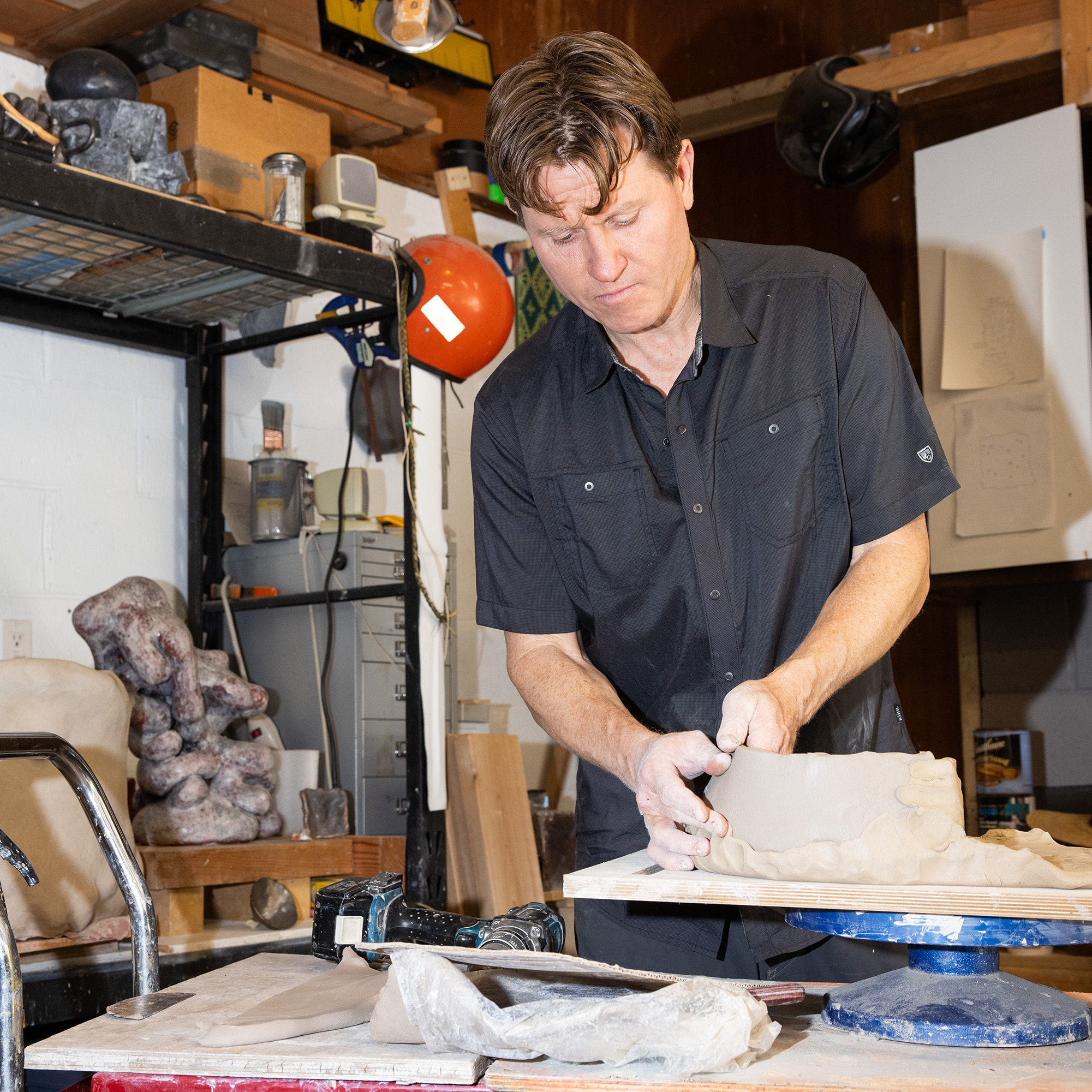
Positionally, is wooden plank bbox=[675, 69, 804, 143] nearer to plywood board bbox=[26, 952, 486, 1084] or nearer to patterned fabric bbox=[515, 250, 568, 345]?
patterned fabric bbox=[515, 250, 568, 345]

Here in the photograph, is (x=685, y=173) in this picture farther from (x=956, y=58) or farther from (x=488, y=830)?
(x=956, y=58)

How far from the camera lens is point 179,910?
→ 2.54 meters

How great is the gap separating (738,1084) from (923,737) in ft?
12.0

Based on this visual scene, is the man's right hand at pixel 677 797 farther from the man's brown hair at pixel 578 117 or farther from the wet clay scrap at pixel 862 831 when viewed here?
the man's brown hair at pixel 578 117

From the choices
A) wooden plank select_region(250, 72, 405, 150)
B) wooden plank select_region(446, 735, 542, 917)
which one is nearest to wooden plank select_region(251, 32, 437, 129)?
wooden plank select_region(250, 72, 405, 150)

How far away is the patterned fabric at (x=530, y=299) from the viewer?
4359mm

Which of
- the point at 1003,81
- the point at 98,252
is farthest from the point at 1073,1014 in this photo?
the point at 1003,81

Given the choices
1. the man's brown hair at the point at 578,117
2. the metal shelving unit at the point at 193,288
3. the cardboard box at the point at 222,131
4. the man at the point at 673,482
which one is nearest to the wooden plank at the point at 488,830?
the metal shelving unit at the point at 193,288

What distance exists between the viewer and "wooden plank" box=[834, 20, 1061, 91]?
10.7ft

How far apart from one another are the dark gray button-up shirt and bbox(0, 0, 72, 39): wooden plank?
189 cm

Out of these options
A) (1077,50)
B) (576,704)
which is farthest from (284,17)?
(576,704)

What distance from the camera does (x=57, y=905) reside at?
2.16 metres

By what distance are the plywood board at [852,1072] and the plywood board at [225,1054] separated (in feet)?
0.18

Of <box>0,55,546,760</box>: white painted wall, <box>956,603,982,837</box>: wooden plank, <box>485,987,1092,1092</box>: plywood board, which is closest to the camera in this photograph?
<box>485,987,1092,1092</box>: plywood board
